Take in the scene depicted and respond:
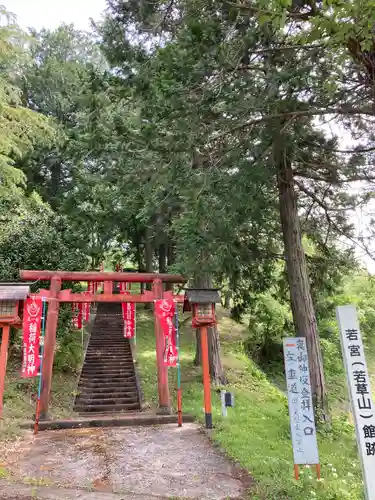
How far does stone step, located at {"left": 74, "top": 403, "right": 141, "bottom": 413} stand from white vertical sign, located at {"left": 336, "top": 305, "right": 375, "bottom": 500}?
24.5ft

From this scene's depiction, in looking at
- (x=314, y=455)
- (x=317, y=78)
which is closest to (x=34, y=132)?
(x=317, y=78)

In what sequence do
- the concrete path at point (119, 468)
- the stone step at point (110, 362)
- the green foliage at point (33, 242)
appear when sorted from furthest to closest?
the stone step at point (110, 362) < the green foliage at point (33, 242) < the concrete path at point (119, 468)

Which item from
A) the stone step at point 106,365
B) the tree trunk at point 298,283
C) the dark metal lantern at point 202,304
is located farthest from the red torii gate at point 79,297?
the stone step at point 106,365

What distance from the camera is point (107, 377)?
1266 cm

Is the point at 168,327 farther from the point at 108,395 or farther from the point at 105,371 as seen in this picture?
the point at 105,371

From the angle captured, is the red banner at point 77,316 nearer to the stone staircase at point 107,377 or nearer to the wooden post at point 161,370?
the stone staircase at point 107,377

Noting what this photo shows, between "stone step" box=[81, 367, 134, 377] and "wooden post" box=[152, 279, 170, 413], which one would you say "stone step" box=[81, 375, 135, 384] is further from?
"wooden post" box=[152, 279, 170, 413]

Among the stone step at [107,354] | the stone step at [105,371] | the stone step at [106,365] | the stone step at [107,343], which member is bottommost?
the stone step at [105,371]

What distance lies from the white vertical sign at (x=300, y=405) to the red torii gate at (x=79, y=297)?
422 cm

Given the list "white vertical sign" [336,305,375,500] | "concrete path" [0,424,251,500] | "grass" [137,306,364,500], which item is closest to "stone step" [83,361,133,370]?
"grass" [137,306,364,500]

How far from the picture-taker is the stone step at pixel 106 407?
34.2 feet

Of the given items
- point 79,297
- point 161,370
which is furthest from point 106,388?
point 79,297

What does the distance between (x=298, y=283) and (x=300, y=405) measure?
3.28 meters

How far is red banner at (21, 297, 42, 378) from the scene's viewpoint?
826 centimetres
